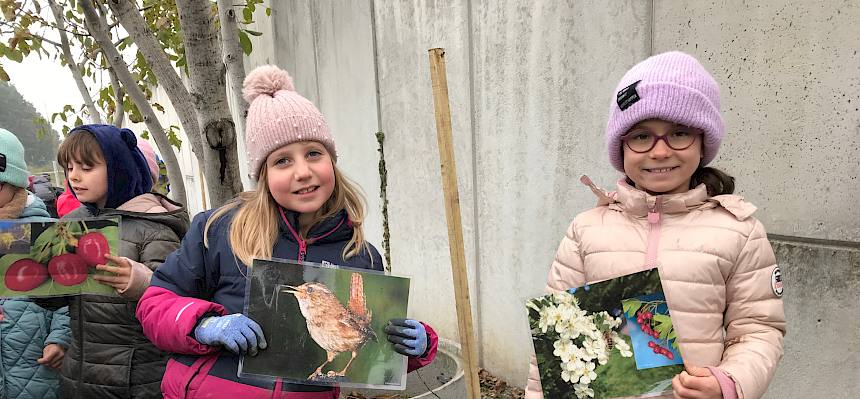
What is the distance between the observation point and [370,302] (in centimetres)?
155

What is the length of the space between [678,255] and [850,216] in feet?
3.33

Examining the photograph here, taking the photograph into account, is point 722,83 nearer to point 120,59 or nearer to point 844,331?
point 844,331

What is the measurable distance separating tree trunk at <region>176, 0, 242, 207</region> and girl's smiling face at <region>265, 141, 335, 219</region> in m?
0.91

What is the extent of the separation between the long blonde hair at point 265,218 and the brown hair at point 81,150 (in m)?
0.84

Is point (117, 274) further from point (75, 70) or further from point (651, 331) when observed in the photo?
point (75, 70)

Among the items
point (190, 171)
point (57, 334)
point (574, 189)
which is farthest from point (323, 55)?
point (190, 171)

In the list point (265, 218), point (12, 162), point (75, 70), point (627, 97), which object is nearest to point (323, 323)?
point (265, 218)

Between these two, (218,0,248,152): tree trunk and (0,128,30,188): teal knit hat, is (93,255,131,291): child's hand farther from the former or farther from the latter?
(218,0,248,152): tree trunk

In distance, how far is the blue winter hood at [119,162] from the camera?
2283 millimetres

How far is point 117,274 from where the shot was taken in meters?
1.97

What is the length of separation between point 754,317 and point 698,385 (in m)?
0.28

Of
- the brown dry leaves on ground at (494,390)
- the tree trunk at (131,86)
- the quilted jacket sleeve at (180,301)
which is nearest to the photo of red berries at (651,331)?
the quilted jacket sleeve at (180,301)

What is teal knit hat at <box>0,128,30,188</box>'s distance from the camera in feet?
7.83

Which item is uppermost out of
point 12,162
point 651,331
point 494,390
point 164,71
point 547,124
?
point 164,71
